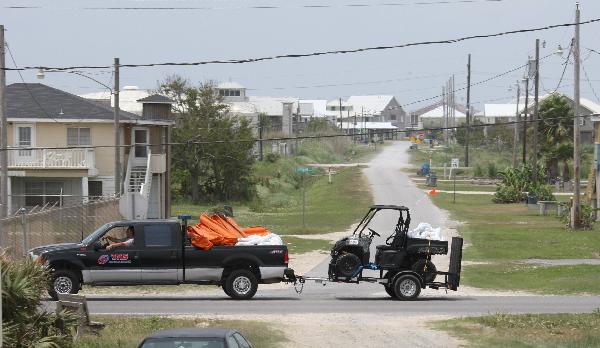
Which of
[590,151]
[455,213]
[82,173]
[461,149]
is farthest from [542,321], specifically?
[461,149]

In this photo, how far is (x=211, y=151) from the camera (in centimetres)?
7944

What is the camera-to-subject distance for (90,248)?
84.6 feet

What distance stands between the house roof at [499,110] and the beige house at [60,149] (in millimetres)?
132393

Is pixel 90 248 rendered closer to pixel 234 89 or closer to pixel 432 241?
pixel 432 241

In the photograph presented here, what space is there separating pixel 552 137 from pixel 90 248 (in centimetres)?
6878

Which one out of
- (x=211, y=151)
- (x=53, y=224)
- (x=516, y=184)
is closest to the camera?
(x=53, y=224)

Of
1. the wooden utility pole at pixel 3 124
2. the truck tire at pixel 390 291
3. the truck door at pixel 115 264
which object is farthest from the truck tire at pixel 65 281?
the wooden utility pole at pixel 3 124

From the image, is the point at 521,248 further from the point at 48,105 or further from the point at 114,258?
the point at 48,105

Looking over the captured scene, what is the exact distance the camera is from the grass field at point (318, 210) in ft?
185

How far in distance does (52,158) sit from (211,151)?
2924cm

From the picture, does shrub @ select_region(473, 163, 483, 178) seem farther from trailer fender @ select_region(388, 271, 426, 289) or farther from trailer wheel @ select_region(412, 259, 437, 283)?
trailer fender @ select_region(388, 271, 426, 289)

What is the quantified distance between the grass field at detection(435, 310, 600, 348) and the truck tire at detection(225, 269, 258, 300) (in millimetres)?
5379

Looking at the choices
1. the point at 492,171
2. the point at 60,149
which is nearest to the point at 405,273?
the point at 60,149

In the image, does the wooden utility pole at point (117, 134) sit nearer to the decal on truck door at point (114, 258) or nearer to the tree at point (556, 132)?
the decal on truck door at point (114, 258)
